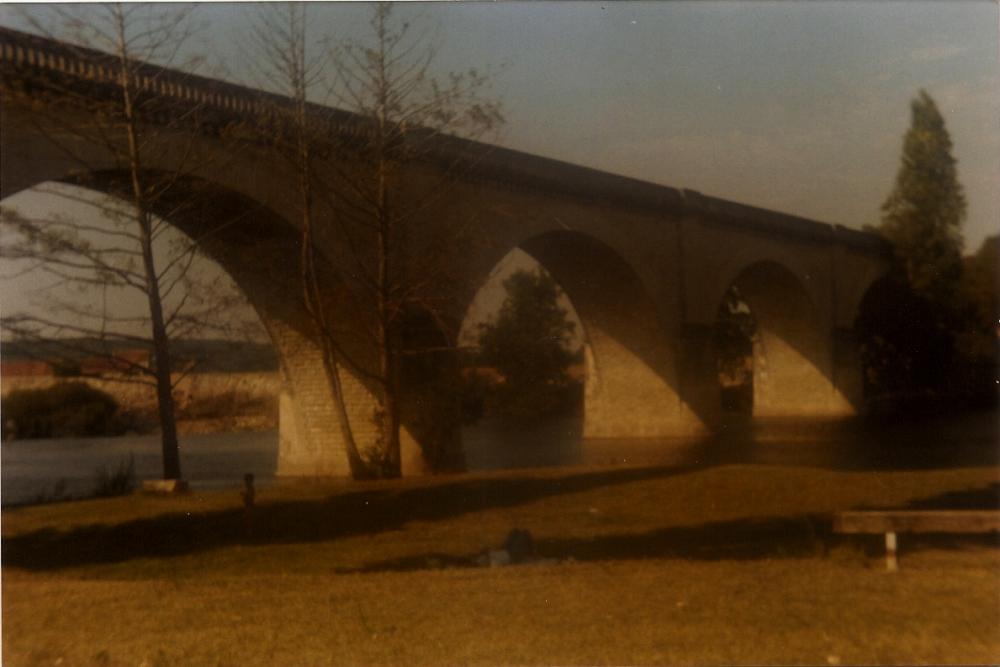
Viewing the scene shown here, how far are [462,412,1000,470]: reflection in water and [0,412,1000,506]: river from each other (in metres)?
0.03

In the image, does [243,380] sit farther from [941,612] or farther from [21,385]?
[941,612]

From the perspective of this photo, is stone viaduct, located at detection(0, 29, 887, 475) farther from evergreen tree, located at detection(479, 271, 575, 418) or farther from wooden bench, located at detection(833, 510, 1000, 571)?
wooden bench, located at detection(833, 510, 1000, 571)

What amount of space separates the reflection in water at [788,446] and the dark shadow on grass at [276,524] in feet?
20.0

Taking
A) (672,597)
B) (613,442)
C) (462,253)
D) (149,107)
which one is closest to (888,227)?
(462,253)

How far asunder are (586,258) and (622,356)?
5.01 m

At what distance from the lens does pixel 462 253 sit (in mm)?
22078

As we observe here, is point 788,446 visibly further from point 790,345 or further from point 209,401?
point 209,401

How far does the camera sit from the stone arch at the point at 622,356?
34.1 m

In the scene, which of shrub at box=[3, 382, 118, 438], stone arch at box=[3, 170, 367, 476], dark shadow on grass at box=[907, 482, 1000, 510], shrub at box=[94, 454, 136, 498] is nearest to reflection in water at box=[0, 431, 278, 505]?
shrub at box=[3, 382, 118, 438]

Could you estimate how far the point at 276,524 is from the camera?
44.1 feet

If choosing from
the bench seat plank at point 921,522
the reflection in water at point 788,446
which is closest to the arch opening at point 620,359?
the reflection in water at point 788,446

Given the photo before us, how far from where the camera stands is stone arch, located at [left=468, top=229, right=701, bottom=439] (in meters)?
34.1

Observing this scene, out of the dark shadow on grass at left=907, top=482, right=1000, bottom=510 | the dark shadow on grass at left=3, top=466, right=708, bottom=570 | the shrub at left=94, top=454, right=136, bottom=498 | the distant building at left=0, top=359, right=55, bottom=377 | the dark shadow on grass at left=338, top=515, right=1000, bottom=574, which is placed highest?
the distant building at left=0, top=359, right=55, bottom=377

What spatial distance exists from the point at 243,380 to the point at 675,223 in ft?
48.6
